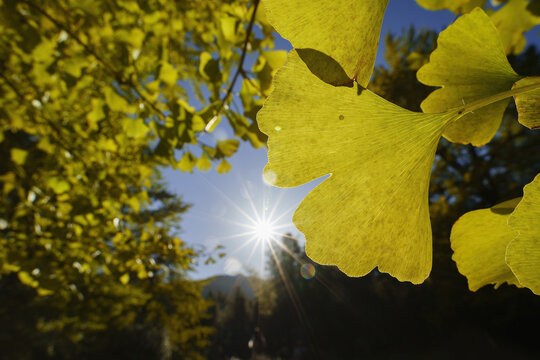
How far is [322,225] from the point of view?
0.36 m

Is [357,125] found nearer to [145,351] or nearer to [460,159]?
[460,159]

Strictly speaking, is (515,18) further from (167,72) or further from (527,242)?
(167,72)

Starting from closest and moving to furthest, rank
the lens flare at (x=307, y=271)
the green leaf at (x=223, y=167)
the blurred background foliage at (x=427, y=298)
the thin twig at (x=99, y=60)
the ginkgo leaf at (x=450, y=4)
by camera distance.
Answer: the ginkgo leaf at (x=450, y=4)
the thin twig at (x=99, y=60)
the green leaf at (x=223, y=167)
the blurred background foliage at (x=427, y=298)
the lens flare at (x=307, y=271)

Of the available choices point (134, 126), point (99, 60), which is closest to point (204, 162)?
point (134, 126)

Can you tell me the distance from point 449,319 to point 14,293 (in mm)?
17840

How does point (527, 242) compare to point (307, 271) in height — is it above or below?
below

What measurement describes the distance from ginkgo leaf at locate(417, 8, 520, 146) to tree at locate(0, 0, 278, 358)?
647 millimetres

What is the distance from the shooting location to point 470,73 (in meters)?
0.46

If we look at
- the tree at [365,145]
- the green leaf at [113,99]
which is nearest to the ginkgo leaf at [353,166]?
the tree at [365,145]

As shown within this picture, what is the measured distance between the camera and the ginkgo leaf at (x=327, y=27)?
31cm

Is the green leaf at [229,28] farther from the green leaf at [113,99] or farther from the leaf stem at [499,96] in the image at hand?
the leaf stem at [499,96]

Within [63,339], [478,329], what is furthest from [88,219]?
[478,329]

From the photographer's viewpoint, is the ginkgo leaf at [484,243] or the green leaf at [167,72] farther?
the green leaf at [167,72]

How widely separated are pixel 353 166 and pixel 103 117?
6.52 feet
